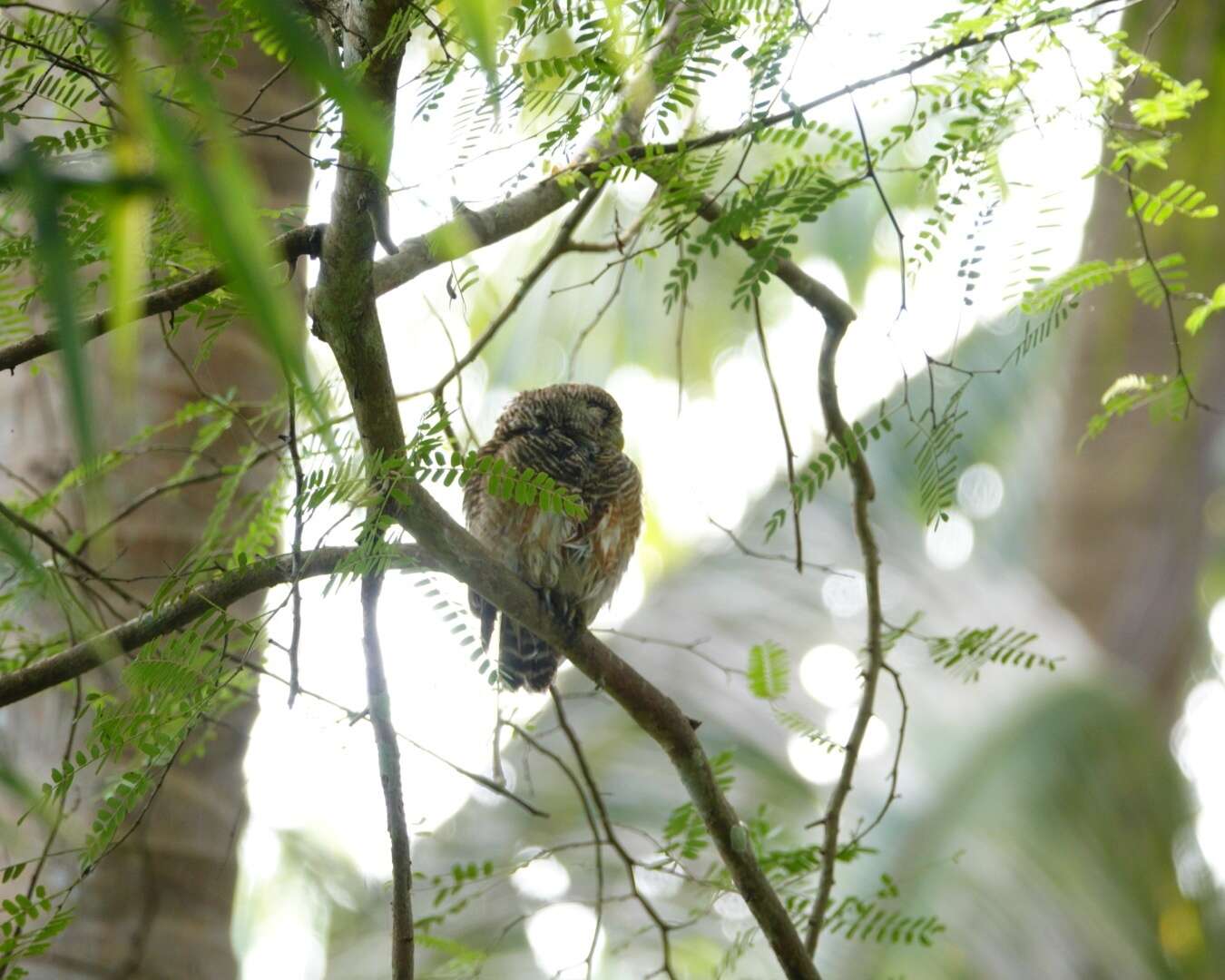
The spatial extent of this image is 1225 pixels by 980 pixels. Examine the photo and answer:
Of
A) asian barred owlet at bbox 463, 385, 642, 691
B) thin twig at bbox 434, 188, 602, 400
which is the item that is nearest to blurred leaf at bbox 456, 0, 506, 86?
thin twig at bbox 434, 188, 602, 400

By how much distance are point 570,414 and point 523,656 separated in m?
0.90

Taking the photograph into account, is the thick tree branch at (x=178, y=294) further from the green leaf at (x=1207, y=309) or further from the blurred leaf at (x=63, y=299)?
the green leaf at (x=1207, y=309)

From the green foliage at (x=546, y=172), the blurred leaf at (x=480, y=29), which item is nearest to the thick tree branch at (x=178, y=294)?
the green foliage at (x=546, y=172)

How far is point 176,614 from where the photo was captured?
2.51 m

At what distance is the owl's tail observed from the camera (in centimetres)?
405

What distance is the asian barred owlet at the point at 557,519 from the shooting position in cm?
405

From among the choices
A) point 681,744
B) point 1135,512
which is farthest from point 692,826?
point 1135,512

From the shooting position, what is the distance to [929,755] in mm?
6918

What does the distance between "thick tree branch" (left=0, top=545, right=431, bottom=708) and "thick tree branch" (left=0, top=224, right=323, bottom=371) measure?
1.76 ft

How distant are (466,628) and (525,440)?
67.5 inches

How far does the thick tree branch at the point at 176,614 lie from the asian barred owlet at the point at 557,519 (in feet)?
4.21

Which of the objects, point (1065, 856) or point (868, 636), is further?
point (1065, 856)

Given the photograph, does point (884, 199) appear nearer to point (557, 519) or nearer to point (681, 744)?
point (681, 744)

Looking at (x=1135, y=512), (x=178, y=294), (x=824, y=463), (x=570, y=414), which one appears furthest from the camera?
(x=1135, y=512)
